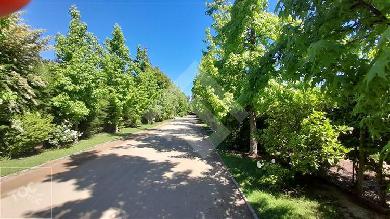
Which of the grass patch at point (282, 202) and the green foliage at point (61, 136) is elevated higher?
the green foliage at point (61, 136)

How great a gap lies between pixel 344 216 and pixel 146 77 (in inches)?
1555

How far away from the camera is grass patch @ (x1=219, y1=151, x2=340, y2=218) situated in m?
9.30

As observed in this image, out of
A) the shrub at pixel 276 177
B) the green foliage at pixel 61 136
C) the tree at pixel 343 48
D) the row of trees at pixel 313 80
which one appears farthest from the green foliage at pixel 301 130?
the green foliage at pixel 61 136

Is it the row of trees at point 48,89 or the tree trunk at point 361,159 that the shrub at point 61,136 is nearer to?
the row of trees at point 48,89

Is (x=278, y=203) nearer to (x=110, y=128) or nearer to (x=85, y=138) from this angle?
(x=85, y=138)

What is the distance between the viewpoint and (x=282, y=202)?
1018 cm

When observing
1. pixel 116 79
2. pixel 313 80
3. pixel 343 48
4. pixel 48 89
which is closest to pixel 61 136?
pixel 48 89

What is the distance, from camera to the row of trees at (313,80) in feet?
15.5

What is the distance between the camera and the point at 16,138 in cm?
1502

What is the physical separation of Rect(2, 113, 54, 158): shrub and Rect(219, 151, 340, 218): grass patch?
34.1ft

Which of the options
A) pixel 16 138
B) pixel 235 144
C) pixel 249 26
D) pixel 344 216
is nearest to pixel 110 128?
pixel 235 144

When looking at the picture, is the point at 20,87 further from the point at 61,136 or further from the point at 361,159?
the point at 361,159

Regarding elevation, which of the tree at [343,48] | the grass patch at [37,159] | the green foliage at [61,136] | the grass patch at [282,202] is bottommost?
the grass patch at [282,202]

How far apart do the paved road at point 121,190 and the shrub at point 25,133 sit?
85.3 inches
